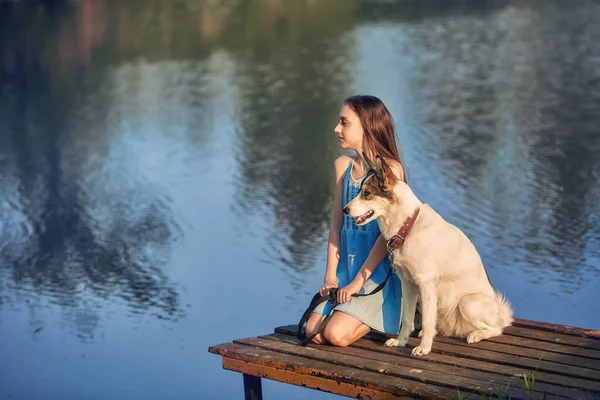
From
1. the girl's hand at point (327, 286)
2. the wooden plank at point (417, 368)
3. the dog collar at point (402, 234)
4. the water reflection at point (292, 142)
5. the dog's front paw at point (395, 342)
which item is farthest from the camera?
the water reflection at point (292, 142)

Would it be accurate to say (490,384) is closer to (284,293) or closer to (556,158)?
(284,293)

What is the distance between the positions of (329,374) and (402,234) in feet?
2.34

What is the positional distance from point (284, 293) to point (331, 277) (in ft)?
7.19

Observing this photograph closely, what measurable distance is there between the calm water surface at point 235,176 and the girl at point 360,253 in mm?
1210

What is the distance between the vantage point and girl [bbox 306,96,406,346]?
4.68 meters

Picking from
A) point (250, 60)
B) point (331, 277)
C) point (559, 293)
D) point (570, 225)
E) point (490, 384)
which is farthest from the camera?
point (250, 60)

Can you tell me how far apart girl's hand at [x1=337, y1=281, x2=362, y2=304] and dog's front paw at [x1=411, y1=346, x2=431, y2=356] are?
55 cm

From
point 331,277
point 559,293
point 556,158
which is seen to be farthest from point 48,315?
point 556,158

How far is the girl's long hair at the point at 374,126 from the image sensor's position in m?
4.80

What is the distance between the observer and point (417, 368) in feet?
13.6

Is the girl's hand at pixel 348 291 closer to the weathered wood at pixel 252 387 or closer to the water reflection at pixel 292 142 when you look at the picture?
the weathered wood at pixel 252 387

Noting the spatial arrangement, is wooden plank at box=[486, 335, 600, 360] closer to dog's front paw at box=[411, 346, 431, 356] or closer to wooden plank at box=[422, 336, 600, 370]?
wooden plank at box=[422, 336, 600, 370]

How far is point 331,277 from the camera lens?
5.00m

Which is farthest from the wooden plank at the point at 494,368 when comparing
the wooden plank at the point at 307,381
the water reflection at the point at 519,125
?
the water reflection at the point at 519,125
